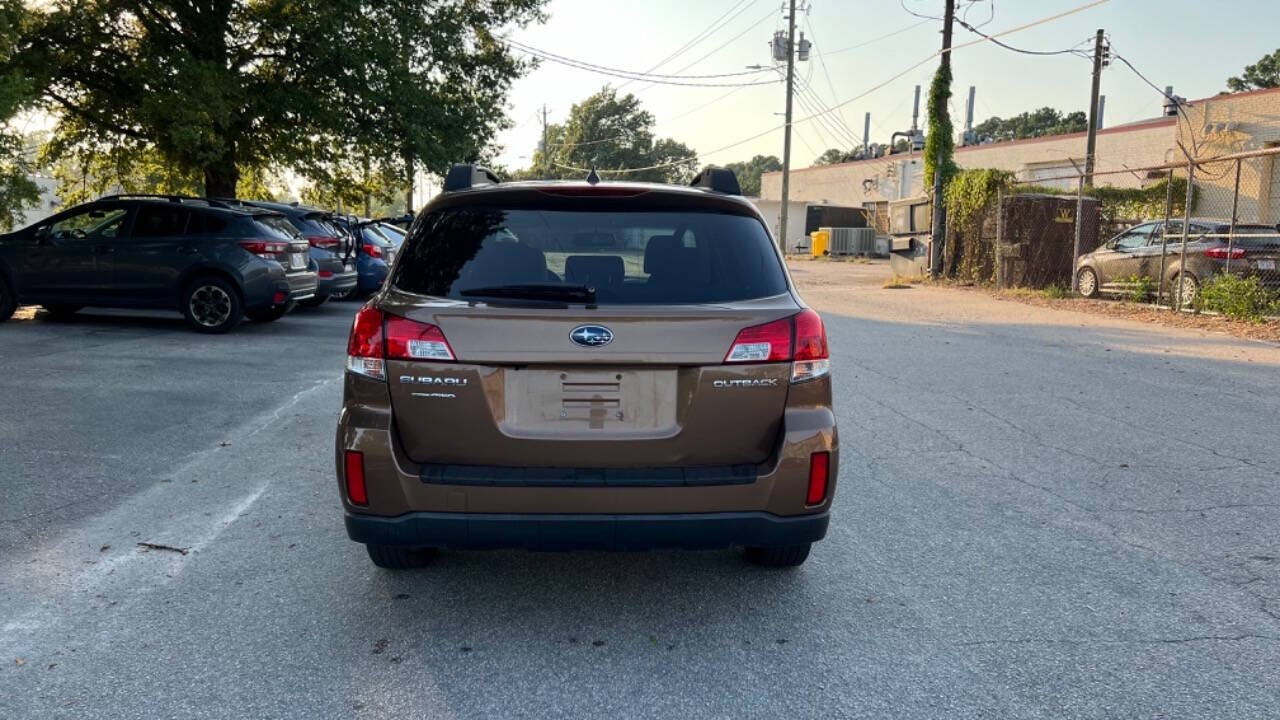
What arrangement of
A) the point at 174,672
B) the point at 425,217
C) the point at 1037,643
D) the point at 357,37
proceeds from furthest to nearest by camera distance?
the point at 357,37
the point at 425,217
the point at 1037,643
the point at 174,672

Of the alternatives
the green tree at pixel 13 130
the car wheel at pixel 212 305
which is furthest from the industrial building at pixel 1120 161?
the green tree at pixel 13 130

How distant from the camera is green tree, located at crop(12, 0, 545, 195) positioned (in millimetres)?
18688

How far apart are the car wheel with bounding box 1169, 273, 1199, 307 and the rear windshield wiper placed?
14683mm

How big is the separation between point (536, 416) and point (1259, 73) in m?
86.8

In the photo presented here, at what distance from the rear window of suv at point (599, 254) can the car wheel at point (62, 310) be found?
38.0 feet

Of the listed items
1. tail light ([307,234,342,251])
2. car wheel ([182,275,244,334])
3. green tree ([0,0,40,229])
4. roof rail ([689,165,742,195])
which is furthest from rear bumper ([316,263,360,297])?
roof rail ([689,165,742,195])

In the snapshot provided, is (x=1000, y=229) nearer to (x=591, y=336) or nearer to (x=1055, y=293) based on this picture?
(x=1055, y=293)

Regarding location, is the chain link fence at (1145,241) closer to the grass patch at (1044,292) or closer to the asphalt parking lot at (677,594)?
the grass patch at (1044,292)

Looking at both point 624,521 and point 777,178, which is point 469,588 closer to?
point 624,521

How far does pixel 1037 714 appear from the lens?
120 inches

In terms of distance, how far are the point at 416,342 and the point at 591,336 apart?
2.06ft

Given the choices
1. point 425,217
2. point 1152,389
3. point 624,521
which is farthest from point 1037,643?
point 1152,389

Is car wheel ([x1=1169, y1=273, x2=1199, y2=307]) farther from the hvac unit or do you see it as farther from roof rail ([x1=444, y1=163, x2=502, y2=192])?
the hvac unit

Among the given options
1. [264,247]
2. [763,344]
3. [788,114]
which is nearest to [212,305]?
[264,247]
